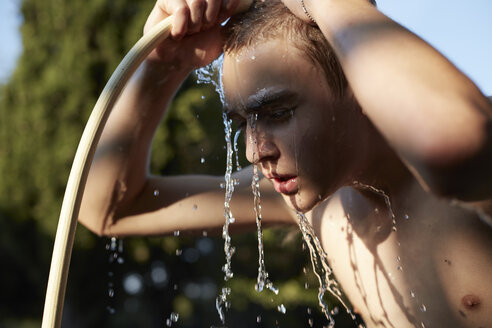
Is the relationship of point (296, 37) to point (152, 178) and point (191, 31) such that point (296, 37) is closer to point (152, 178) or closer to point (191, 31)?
point (191, 31)

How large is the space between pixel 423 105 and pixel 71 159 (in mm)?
5196

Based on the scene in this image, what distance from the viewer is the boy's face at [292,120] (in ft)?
4.19

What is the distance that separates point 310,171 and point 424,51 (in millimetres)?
482

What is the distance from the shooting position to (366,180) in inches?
57.2

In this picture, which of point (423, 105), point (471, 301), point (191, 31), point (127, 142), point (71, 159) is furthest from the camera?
point (71, 159)

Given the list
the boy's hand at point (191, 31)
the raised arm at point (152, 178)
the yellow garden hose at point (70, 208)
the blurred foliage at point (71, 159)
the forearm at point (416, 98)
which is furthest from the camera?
the blurred foliage at point (71, 159)

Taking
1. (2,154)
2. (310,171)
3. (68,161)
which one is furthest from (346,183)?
(2,154)

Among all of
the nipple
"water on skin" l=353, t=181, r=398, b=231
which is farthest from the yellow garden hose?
the nipple

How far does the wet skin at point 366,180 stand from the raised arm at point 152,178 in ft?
0.74

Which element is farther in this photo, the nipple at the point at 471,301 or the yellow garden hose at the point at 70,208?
the nipple at the point at 471,301

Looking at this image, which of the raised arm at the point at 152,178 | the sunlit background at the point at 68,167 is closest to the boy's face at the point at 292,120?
the raised arm at the point at 152,178

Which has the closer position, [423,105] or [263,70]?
[423,105]

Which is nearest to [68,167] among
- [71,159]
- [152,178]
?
[71,159]

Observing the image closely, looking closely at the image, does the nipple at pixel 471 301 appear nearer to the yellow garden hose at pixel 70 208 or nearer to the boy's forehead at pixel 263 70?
the boy's forehead at pixel 263 70
